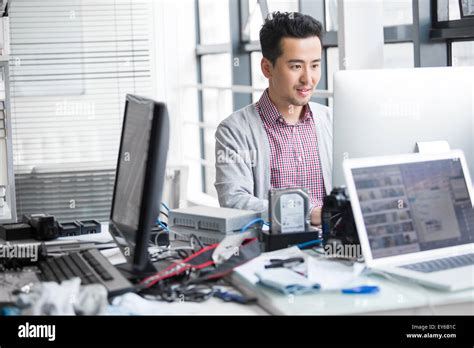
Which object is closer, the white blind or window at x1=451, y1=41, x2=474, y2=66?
window at x1=451, y1=41, x2=474, y2=66

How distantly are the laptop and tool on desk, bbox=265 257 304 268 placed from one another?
179 mm

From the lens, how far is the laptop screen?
181 cm

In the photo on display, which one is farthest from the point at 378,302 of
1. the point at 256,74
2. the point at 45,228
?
the point at 256,74

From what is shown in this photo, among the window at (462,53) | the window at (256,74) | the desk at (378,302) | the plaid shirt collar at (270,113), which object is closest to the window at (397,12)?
the window at (462,53)

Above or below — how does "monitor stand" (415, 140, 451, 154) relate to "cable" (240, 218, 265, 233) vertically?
above

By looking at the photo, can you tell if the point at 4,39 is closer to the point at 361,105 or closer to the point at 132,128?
the point at 132,128

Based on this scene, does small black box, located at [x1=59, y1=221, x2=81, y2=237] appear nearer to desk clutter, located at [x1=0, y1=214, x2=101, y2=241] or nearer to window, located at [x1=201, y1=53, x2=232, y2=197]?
desk clutter, located at [x1=0, y1=214, x2=101, y2=241]

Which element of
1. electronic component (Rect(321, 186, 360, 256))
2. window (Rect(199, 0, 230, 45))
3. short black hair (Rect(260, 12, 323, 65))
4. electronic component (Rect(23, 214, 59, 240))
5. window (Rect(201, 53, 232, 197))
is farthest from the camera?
window (Rect(199, 0, 230, 45))

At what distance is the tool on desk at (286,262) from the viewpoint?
183 cm

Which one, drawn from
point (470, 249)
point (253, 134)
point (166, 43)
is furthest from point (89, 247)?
point (166, 43)

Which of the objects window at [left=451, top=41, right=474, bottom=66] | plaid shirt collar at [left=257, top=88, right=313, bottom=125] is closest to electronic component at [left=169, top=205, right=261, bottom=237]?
plaid shirt collar at [left=257, top=88, right=313, bottom=125]
